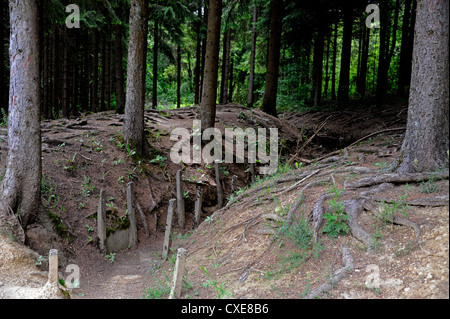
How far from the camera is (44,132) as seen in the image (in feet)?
35.8

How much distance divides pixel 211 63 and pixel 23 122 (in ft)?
19.5

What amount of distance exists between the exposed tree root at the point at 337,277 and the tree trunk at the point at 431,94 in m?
1.95

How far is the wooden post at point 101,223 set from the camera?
7.75 metres

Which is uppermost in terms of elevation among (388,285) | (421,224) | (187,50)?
(187,50)

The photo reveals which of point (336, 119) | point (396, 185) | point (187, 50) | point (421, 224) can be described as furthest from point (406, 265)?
point (187, 50)

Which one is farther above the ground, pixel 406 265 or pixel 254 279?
pixel 406 265

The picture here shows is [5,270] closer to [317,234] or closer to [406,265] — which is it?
[317,234]

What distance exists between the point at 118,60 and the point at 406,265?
15.5m

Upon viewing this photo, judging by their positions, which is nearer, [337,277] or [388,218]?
[337,277]

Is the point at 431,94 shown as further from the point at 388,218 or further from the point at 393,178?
the point at 388,218

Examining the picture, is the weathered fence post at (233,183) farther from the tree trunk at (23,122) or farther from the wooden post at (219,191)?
the tree trunk at (23,122)

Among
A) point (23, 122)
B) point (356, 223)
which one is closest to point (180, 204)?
point (23, 122)

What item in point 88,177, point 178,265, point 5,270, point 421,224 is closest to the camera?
point 421,224

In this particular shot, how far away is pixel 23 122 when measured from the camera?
6.72 meters
